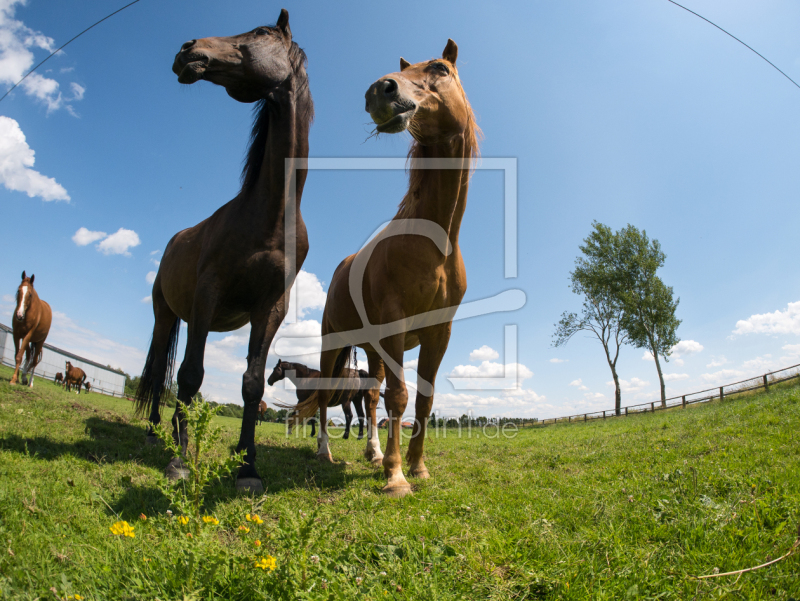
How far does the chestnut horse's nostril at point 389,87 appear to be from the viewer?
2.83 m

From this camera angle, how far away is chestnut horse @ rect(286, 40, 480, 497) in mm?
3141

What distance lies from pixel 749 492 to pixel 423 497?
200cm

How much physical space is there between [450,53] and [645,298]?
27.4 metres

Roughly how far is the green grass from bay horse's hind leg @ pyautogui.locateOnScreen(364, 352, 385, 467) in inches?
70.3

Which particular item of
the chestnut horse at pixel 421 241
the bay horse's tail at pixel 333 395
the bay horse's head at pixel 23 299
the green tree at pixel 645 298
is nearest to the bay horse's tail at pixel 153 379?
the bay horse's tail at pixel 333 395

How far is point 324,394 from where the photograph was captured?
6059mm

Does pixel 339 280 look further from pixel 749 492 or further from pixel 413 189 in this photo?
pixel 749 492

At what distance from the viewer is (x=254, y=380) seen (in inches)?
135

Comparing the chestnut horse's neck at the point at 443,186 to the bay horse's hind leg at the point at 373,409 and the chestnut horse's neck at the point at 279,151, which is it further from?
the bay horse's hind leg at the point at 373,409

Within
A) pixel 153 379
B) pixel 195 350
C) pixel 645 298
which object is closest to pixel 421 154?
pixel 195 350

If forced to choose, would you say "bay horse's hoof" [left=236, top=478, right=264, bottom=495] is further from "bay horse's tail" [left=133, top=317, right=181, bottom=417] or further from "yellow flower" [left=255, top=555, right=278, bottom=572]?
"bay horse's tail" [left=133, top=317, right=181, bottom=417]

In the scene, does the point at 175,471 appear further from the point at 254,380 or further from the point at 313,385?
the point at 313,385

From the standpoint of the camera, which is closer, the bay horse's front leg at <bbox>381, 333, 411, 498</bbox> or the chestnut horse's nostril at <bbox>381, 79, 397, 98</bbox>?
the chestnut horse's nostril at <bbox>381, 79, 397, 98</bbox>

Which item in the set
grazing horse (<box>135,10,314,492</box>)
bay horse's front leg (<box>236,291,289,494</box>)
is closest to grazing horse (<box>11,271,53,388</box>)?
grazing horse (<box>135,10,314,492</box>)
